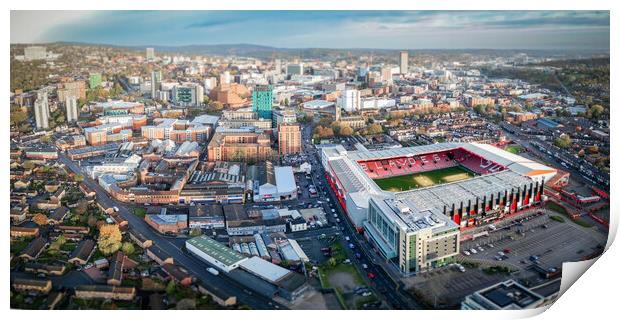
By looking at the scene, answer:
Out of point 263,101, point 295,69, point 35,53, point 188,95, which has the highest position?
point 295,69

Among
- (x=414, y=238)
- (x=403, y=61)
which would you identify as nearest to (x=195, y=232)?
(x=414, y=238)

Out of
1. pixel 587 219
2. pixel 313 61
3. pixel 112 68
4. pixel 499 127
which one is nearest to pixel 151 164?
pixel 587 219

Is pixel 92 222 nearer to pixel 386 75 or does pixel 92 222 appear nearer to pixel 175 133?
pixel 175 133

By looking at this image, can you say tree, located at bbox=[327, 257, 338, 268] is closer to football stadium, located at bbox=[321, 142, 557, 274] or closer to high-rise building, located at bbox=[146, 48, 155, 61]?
football stadium, located at bbox=[321, 142, 557, 274]

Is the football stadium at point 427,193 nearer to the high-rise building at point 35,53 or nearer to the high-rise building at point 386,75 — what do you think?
the high-rise building at point 35,53

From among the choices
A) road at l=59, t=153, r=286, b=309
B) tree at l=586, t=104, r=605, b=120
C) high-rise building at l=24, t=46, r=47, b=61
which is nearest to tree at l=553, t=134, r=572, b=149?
tree at l=586, t=104, r=605, b=120

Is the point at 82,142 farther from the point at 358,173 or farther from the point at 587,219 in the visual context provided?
the point at 587,219

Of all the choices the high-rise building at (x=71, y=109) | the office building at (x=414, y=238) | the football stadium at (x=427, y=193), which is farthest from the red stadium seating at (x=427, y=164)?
the high-rise building at (x=71, y=109)
